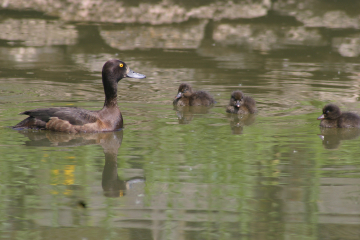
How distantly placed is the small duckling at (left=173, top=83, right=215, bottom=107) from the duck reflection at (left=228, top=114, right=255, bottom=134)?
0.85m

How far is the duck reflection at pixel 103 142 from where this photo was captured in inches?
252

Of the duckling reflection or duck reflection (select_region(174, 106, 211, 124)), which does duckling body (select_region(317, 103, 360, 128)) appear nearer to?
the duckling reflection

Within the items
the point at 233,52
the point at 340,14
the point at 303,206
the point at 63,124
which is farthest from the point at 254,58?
the point at 303,206

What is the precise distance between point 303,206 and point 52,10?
18491 millimetres

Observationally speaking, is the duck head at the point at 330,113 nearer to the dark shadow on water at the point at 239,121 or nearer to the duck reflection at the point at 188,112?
the dark shadow on water at the point at 239,121

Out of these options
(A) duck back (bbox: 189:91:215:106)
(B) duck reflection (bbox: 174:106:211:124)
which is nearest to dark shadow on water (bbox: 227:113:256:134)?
(B) duck reflection (bbox: 174:106:211:124)

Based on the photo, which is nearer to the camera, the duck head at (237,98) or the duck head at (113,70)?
the duck head at (113,70)

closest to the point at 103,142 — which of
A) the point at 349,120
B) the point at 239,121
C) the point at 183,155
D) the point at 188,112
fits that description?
the point at 183,155

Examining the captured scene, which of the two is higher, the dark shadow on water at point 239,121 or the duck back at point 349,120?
the duck back at point 349,120

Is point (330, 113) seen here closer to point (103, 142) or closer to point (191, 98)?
point (191, 98)

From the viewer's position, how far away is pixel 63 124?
8.73 metres

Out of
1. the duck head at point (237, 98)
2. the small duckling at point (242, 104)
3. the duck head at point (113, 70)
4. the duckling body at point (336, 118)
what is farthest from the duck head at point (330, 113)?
the duck head at point (113, 70)

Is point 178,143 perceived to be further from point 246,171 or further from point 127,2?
point 127,2

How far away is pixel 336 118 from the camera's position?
30.9ft
